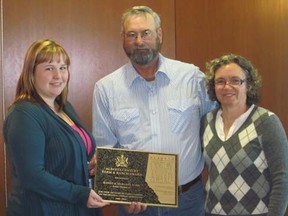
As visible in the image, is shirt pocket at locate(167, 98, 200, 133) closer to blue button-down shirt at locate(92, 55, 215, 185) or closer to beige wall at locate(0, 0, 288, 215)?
blue button-down shirt at locate(92, 55, 215, 185)

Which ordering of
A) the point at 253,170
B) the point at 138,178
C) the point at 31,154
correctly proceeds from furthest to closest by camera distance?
the point at 138,178 → the point at 253,170 → the point at 31,154

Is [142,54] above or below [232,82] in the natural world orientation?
above

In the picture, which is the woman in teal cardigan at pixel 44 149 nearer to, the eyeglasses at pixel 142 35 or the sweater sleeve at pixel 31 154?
the sweater sleeve at pixel 31 154

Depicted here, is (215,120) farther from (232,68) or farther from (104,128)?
(104,128)

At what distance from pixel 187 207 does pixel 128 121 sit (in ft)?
1.82

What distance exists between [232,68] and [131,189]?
29.0 inches

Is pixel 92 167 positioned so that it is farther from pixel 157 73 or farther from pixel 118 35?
pixel 118 35

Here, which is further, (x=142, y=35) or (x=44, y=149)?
(x=142, y=35)

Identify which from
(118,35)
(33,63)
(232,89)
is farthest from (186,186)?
(118,35)

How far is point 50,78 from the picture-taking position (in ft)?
6.20

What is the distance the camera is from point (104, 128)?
2322 mm

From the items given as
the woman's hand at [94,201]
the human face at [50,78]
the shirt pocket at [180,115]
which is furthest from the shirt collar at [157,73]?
the woman's hand at [94,201]

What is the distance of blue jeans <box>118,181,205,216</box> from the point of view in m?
Result: 2.21

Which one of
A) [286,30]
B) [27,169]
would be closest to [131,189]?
[27,169]
